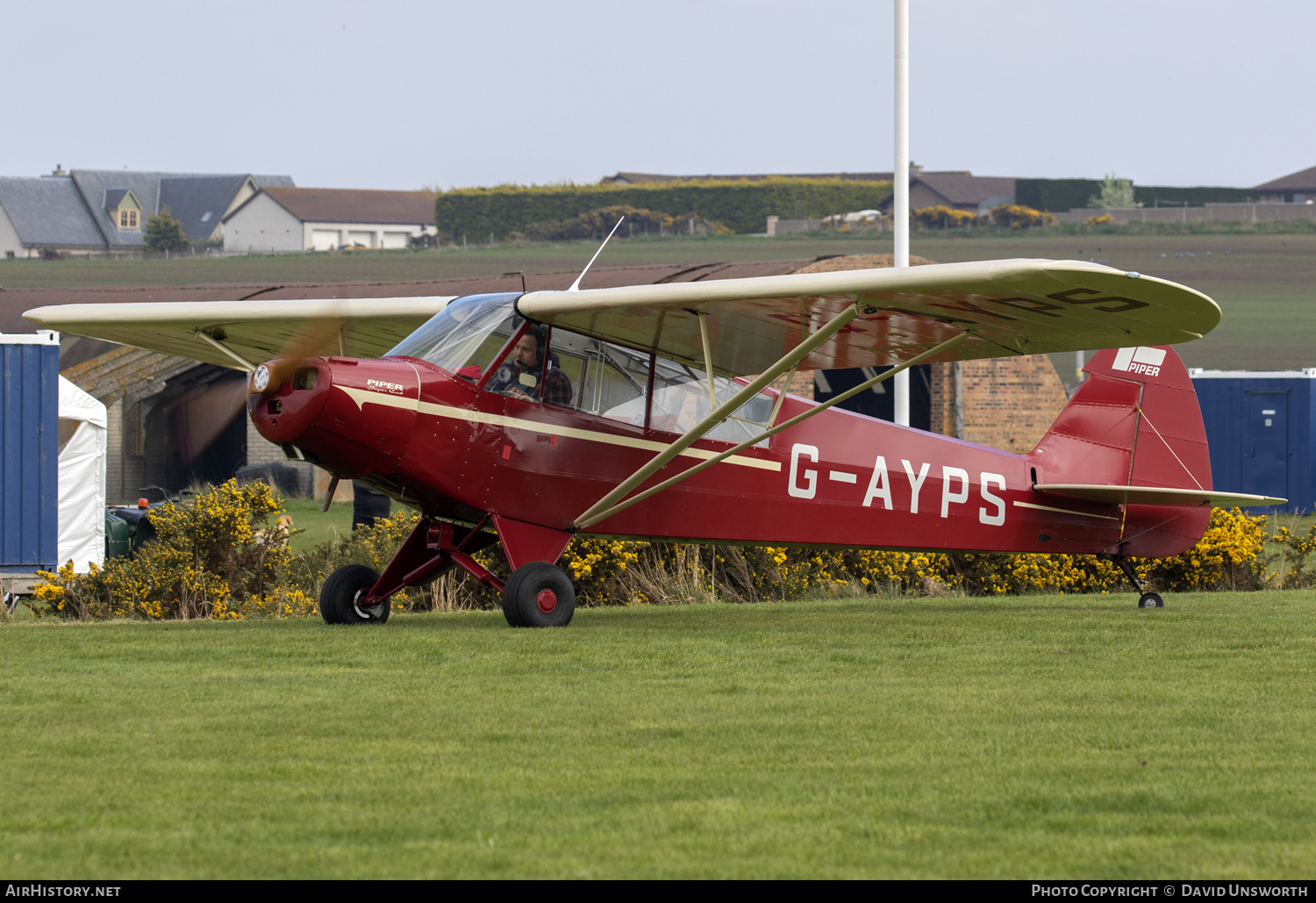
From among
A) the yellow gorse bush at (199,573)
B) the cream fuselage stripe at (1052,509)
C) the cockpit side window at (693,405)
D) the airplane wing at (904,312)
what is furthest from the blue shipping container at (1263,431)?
the yellow gorse bush at (199,573)

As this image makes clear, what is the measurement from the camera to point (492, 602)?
13.5m

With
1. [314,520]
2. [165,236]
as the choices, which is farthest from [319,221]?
[314,520]

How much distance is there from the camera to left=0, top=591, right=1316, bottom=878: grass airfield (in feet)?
14.0

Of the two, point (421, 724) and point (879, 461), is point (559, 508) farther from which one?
point (421, 724)

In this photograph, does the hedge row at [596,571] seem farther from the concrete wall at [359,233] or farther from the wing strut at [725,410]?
the concrete wall at [359,233]

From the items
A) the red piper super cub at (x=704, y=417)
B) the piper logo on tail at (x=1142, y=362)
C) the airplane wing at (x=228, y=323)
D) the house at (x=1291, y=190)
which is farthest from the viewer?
the house at (x=1291, y=190)

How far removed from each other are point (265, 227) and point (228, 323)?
110163mm

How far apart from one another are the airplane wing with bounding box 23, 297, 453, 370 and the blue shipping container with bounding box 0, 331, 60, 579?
4224 millimetres

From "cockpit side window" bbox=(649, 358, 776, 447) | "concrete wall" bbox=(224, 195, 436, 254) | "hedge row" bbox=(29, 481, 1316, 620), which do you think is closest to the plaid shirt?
"cockpit side window" bbox=(649, 358, 776, 447)

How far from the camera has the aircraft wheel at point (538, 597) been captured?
9.91m

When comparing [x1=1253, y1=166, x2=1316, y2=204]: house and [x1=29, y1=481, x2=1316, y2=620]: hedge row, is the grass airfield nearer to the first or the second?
[x1=29, y1=481, x2=1316, y2=620]: hedge row

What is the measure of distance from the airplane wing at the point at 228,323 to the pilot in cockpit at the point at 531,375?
1.33 m

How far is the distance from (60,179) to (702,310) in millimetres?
123108

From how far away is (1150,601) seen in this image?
39.8 feet
